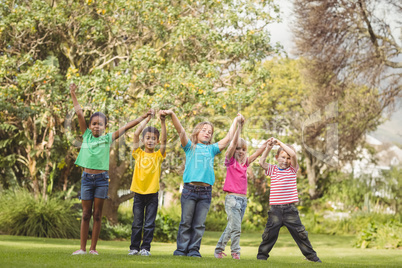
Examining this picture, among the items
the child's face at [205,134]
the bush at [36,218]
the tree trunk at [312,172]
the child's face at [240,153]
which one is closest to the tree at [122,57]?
the bush at [36,218]

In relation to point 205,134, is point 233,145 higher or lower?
lower

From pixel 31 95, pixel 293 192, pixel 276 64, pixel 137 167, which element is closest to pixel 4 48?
pixel 31 95

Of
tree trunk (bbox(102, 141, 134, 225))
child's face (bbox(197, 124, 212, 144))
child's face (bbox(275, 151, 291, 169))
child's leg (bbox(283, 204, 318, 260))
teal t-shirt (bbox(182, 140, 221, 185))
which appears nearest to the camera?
teal t-shirt (bbox(182, 140, 221, 185))

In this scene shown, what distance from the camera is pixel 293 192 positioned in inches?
278

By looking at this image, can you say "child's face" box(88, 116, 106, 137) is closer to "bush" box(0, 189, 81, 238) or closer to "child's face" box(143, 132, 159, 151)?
"child's face" box(143, 132, 159, 151)

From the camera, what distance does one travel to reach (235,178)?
289 inches

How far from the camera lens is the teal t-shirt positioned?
645 centimetres

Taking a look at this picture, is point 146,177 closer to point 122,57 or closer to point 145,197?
point 145,197

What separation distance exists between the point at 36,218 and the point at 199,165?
722 centimetres

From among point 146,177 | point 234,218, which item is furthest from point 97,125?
point 234,218

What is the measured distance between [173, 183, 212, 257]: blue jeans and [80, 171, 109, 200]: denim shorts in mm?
1056

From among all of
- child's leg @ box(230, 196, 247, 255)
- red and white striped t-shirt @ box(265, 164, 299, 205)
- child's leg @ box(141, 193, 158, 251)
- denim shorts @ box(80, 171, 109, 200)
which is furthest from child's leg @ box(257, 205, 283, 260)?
denim shorts @ box(80, 171, 109, 200)

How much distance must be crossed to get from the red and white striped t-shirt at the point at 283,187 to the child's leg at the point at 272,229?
0.39 feet

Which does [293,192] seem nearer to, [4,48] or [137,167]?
[137,167]
